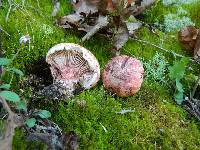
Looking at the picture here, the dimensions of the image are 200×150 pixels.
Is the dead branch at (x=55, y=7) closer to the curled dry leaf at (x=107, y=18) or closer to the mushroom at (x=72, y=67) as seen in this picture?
the curled dry leaf at (x=107, y=18)

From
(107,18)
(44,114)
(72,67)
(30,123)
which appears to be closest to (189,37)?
(107,18)

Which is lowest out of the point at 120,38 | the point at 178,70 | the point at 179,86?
the point at 179,86

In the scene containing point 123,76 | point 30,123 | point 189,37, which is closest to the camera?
point 30,123

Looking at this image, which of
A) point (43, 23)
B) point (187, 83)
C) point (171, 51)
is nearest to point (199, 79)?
point (187, 83)

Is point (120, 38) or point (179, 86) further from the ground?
point (120, 38)

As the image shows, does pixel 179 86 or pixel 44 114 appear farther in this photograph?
pixel 179 86

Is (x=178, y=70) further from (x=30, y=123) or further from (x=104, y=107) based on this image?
(x=30, y=123)

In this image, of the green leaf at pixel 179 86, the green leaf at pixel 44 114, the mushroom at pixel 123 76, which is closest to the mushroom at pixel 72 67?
the mushroom at pixel 123 76

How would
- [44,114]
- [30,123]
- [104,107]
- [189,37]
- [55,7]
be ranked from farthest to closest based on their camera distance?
[55,7] → [189,37] → [104,107] → [44,114] → [30,123]
